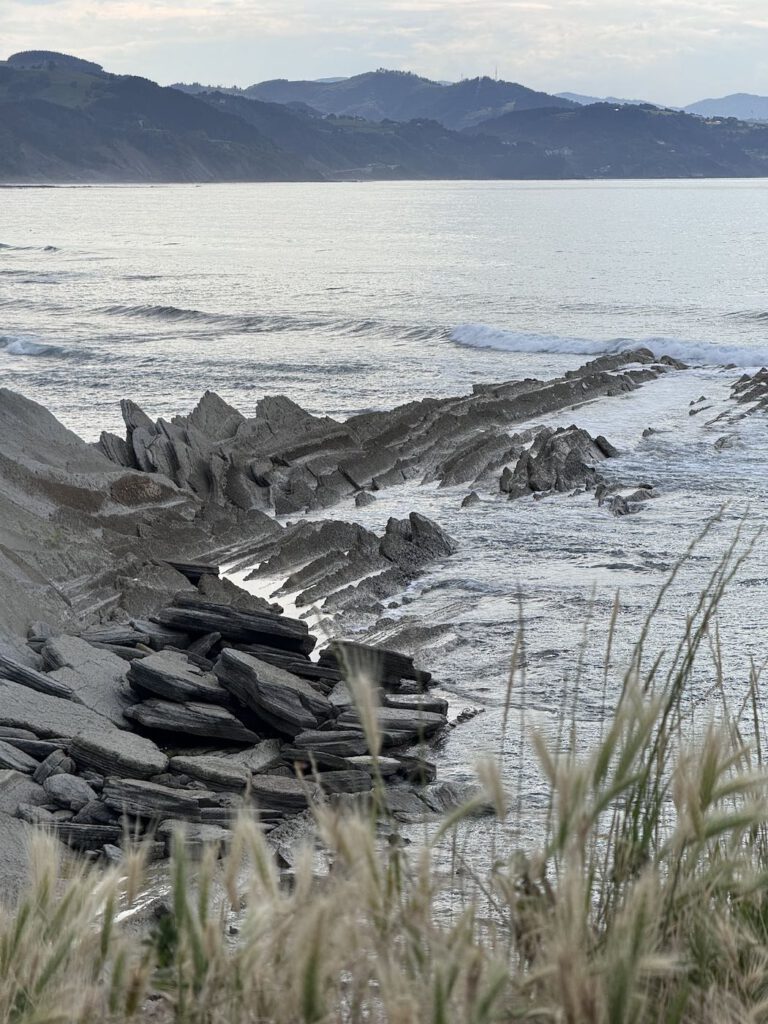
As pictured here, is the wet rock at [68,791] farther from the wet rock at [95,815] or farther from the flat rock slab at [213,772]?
the flat rock slab at [213,772]

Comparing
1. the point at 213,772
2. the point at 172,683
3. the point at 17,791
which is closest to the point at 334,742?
the point at 213,772

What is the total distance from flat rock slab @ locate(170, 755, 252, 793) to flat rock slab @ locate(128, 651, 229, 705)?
842 millimetres

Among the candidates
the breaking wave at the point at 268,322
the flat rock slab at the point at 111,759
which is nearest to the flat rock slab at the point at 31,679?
the flat rock slab at the point at 111,759

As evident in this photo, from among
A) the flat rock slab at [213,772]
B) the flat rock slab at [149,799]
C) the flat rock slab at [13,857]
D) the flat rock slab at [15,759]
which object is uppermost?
the flat rock slab at [15,759]

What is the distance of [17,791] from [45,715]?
2.89 ft

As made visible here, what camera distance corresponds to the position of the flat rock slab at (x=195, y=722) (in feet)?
21.9

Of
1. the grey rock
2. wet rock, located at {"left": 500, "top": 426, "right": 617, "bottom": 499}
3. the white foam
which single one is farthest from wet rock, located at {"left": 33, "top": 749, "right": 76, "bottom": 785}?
the white foam

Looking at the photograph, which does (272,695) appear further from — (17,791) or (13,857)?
(13,857)

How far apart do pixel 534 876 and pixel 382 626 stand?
7207mm

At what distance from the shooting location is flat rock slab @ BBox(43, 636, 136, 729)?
6.84 meters

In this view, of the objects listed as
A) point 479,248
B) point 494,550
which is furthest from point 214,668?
point 479,248

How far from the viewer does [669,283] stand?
4753 centimetres

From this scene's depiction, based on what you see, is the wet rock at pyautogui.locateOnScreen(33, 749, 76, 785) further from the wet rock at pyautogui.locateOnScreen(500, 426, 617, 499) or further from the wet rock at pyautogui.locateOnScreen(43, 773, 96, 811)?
the wet rock at pyautogui.locateOnScreen(500, 426, 617, 499)

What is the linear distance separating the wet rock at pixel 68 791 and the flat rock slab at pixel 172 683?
4.13 ft
